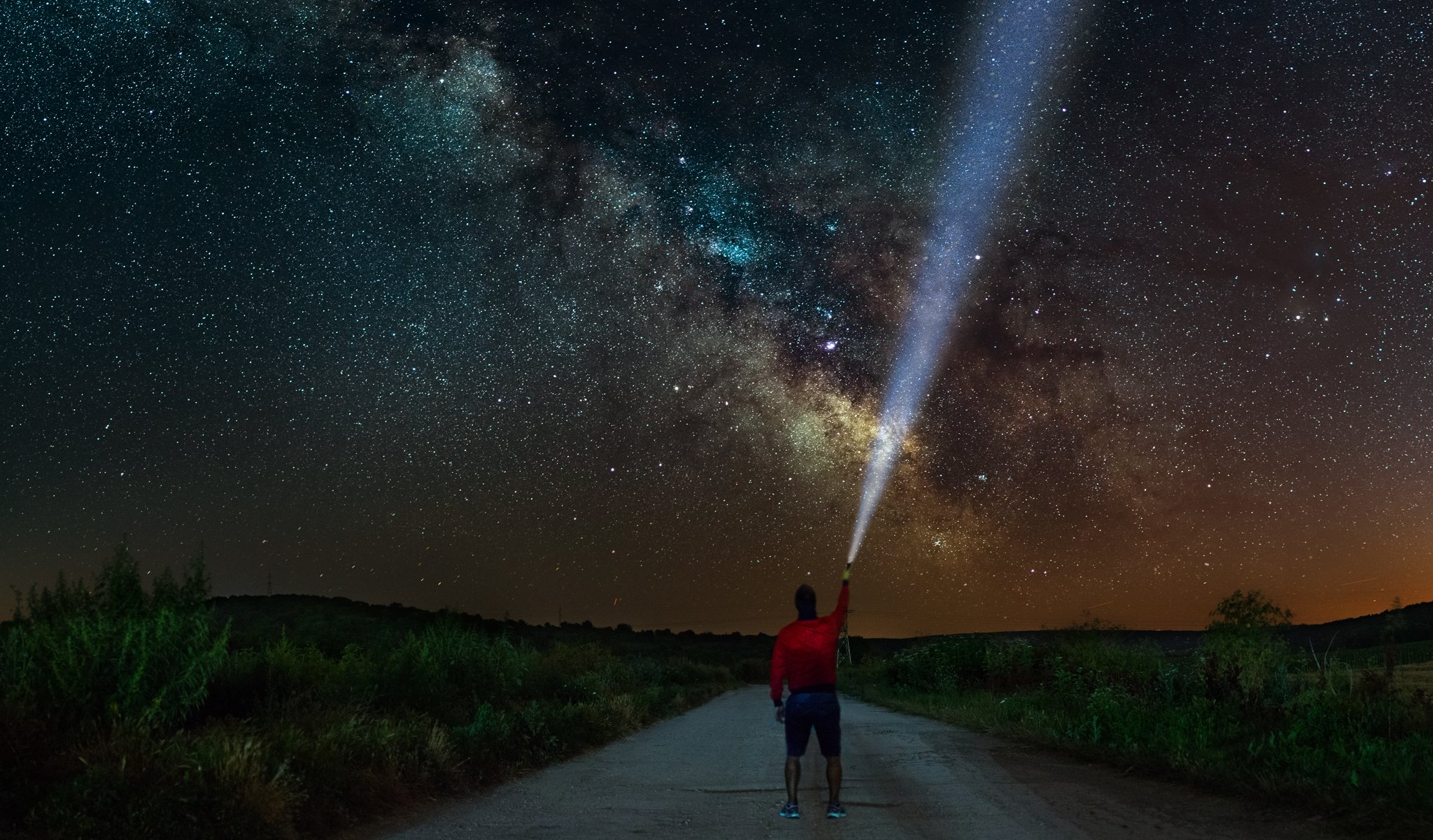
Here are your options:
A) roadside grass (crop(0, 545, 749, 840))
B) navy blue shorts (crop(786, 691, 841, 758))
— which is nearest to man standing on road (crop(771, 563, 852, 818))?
navy blue shorts (crop(786, 691, 841, 758))

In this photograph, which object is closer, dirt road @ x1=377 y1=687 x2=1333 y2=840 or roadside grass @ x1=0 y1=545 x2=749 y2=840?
roadside grass @ x1=0 y1=545 x2=749 y2=840

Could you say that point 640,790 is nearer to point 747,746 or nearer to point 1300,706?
point 747,746

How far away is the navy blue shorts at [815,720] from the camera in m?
9.47

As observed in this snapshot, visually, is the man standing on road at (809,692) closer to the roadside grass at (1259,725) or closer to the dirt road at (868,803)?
the dirt road at (868,803)

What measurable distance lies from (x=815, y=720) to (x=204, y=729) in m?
6.17

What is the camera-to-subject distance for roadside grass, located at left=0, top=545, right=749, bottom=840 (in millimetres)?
7488

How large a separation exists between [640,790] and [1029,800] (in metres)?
4.08

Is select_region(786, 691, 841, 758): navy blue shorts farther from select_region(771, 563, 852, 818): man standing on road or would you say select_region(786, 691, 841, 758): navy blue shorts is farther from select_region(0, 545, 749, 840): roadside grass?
select_region(0, 545, 749, 840): roadside grass

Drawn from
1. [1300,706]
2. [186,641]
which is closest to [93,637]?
[186,641]

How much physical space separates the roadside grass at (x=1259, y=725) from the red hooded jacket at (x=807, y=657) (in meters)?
4.28

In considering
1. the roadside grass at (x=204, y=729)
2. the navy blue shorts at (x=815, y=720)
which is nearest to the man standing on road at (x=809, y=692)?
the navy blue shorts at (x=815, y=720)

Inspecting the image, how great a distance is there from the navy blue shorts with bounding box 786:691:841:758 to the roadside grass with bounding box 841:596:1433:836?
4.08m

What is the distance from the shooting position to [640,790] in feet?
37.5

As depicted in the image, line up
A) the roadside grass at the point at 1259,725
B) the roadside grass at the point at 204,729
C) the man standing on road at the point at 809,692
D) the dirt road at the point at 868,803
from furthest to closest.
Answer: the man standing on road at the point at 809,692, the roadside grass at the point at 1259,725, the dirt road at the point at 868,803, the roadside grass at the point at 204,729
